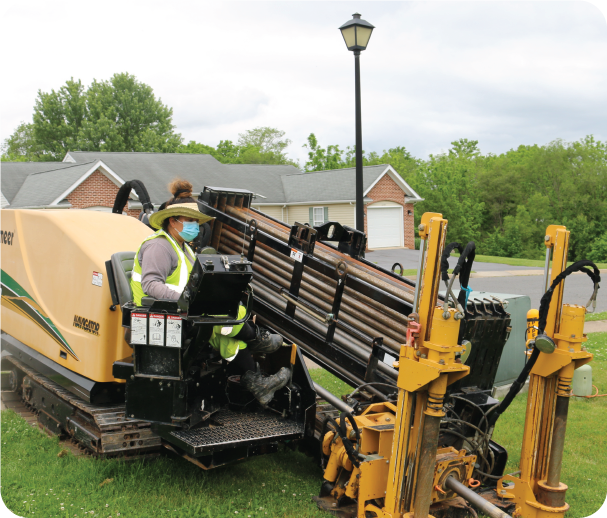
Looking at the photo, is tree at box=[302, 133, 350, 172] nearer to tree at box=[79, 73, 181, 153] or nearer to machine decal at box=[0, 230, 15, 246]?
tree at box=[79, 73, 181, 153]

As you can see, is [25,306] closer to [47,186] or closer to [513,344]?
[513,344]

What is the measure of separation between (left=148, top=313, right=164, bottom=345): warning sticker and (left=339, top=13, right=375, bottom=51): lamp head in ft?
22.2

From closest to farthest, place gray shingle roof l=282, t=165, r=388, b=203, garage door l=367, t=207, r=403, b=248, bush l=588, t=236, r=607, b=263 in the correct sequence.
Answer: gray shingle roof l=282, t=165, r=388, b=203, garage door l=367, t=207, r=403, b=248, bush l=588, t=236, r=607, b=263

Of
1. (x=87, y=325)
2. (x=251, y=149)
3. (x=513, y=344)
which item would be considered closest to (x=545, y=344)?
(x=513, y=344)

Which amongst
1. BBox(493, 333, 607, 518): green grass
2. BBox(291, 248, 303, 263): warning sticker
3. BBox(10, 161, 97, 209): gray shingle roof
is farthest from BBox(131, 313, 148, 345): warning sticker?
BBox(10, 161, 97, 209): gray shingle roof

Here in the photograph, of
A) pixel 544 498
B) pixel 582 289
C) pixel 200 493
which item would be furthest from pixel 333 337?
pixel 582 289

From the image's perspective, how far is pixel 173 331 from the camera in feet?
13.2

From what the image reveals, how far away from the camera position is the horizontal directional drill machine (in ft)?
11.5

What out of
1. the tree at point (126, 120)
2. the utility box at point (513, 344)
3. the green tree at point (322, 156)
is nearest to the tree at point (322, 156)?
the green tree at point (322, 156)

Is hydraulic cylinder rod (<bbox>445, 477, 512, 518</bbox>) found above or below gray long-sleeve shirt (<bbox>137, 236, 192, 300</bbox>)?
below

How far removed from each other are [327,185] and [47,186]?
14156mm

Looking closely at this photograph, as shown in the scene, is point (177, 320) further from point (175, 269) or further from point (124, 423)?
point (124, 423)

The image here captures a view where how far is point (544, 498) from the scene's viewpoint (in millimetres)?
3992

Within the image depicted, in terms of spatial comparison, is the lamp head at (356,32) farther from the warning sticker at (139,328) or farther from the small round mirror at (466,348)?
the small round mirror at (466,348)
